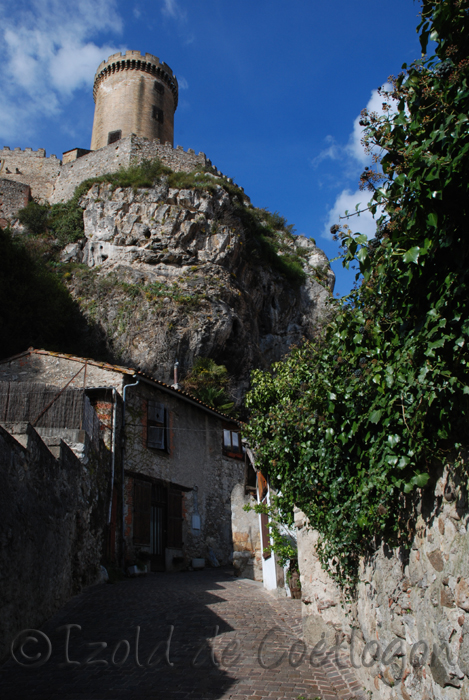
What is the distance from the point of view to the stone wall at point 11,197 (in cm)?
3234

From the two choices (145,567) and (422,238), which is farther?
(145,567)

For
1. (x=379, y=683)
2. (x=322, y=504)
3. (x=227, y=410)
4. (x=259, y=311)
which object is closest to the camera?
(x=379, y=683)

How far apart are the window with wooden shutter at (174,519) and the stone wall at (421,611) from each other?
10.2 m

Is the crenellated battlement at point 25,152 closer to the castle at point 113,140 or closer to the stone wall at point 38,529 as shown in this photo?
the castle at point 113,140

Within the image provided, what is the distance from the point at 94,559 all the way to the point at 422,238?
33.1ft

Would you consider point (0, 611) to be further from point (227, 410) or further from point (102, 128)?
point (102, 128)

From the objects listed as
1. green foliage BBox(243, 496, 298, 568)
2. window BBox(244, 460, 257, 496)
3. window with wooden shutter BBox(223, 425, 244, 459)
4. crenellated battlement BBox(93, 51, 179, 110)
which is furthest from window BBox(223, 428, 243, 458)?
crenellated battlement BBox(93, 51, 179, 110)

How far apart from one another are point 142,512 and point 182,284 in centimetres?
1318

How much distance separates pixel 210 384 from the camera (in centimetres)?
2117

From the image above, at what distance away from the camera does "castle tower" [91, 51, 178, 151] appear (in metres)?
34.8

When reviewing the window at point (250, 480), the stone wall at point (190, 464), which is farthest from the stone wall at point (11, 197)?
the window at point (250, 480)

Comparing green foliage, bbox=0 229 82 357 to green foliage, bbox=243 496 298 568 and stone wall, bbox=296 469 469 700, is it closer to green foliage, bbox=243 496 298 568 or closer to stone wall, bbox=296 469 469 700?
green foliage, bbox=243 496 298 568

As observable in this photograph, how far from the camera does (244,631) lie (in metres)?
6.68

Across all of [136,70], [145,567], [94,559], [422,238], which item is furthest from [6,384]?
[136,70]
